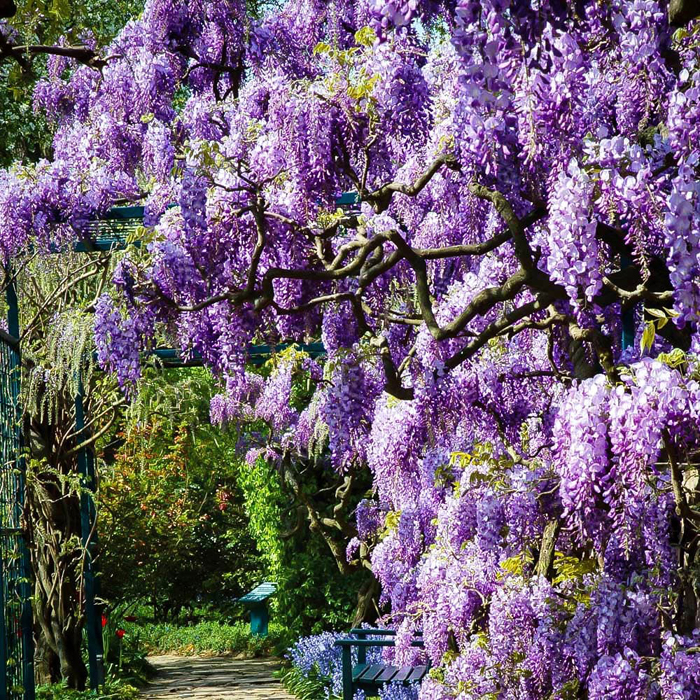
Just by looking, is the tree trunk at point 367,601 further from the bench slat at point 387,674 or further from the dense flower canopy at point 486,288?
the dense flower canopy at point 486,288

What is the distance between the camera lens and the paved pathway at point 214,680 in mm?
8334

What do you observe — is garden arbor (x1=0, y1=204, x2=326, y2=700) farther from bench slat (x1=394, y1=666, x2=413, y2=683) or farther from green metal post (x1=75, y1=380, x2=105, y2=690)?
bench slat (x1=394, y1=666, x2=413, y2=683)

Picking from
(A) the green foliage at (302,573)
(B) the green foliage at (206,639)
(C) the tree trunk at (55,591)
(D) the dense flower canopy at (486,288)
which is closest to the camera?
(D) the dense flower canopy at (486,288)

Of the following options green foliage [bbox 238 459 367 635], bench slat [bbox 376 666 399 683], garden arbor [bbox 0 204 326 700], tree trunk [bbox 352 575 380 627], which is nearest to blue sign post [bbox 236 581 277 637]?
green foliage [bbox 238 459 367 635]

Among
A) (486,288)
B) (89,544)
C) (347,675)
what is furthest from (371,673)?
(486,288)

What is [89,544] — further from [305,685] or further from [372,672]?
[372,672]

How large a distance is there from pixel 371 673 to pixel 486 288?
11.0 ft

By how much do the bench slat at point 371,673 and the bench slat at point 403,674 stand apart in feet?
0.60

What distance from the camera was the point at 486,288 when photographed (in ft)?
12.9

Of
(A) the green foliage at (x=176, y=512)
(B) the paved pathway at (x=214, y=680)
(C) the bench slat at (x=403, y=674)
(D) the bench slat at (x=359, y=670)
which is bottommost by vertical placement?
(B) the paved pathway at (x=214, y=680)

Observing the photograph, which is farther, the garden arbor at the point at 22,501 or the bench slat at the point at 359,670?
the bench slat at the point at 359,670

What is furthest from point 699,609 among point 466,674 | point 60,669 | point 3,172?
point 60,669

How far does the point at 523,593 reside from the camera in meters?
3.75

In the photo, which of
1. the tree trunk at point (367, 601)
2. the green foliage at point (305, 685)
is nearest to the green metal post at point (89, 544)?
the green foliage at point (305, 685)
